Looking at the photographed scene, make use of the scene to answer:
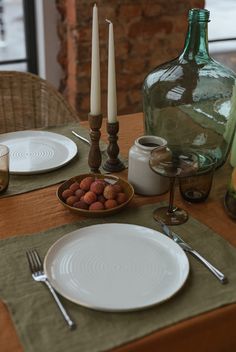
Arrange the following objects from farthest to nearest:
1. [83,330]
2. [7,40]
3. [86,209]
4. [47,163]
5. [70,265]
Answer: [7,40] < [47,163] < [86,209] < [70,265] < [83,330]

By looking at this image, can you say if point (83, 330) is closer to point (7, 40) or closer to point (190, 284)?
point (190, 284)

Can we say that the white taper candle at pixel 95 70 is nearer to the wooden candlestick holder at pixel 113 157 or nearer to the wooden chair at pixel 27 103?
the wooden candlestick holder at pixel 113 157

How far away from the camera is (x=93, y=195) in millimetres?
981

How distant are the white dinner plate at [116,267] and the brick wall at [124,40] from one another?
1.51 metres

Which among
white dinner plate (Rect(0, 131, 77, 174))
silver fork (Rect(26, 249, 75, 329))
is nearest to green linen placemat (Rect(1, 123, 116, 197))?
white dinner plate (Rect(0, 131, 77, 174))

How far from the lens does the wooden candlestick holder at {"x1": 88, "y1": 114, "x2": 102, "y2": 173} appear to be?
1098 millimetres

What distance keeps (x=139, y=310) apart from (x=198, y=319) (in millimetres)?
88

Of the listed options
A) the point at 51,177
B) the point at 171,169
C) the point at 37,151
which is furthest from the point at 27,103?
A: the point at 171,169

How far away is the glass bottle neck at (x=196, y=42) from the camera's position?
43.3 inches

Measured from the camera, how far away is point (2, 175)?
3.52 feet

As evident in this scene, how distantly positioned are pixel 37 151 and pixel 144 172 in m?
0.34

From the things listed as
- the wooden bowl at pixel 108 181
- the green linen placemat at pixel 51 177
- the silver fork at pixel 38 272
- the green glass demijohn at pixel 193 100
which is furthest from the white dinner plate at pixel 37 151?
the silver fork at pixel 38 272

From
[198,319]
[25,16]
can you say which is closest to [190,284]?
[198,319]

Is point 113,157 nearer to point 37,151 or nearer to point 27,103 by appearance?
point 37,151
